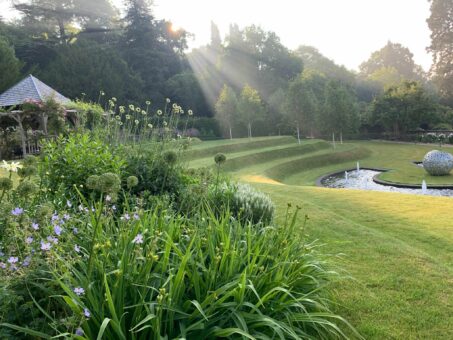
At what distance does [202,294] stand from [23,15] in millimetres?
48121

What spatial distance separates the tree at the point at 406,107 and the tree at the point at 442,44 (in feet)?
46.6

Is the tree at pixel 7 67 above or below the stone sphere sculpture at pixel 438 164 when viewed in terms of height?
above

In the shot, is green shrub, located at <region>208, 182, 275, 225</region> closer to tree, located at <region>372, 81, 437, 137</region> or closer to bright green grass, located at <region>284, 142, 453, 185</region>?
bright green grass, located at <region>284, 142, 453, 185</region>

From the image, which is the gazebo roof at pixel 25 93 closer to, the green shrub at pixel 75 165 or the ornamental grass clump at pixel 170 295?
the green shrub at pixel 75 165

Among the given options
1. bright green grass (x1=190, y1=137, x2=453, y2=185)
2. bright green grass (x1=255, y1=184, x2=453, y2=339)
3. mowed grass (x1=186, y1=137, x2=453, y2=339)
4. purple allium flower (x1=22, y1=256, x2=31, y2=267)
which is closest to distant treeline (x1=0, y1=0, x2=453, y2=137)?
bright green grass (x1=190, y1=137, x2=453, y2=185)

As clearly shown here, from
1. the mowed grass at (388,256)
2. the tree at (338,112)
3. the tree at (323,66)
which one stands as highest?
the tree at (323,66)

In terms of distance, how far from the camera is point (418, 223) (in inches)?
293

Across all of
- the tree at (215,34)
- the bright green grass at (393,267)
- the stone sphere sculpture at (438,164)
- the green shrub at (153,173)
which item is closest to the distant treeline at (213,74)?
the stone sphere sculpture at (438,164)

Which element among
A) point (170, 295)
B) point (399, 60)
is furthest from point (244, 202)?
point (399, 60)

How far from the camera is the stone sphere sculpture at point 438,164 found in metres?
18.8

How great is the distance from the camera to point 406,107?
3350 cm

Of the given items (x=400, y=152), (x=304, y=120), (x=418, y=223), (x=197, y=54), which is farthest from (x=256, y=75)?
(x=418, y=223)

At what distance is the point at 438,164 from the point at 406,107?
16540 mm

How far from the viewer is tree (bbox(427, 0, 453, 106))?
4553 centimetres
